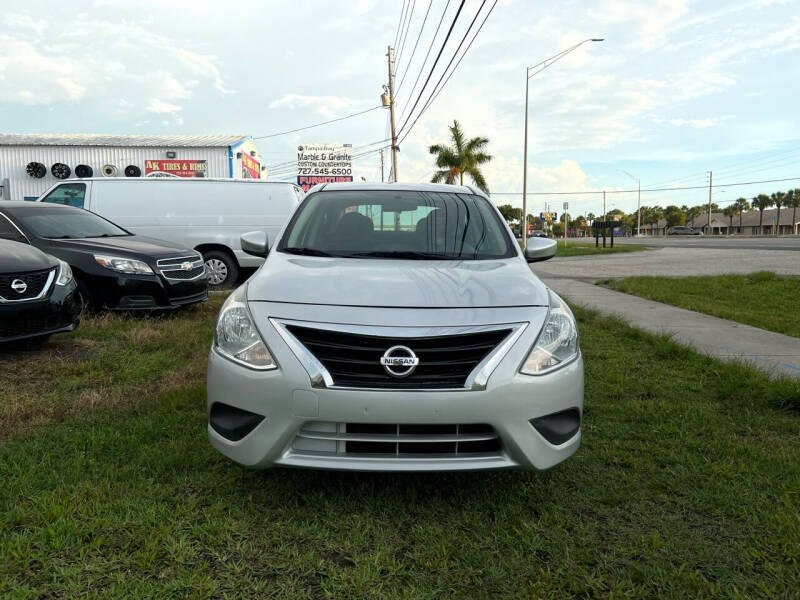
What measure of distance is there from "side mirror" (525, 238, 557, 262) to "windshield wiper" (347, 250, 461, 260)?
0.73 meters

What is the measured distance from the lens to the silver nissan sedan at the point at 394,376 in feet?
7.51

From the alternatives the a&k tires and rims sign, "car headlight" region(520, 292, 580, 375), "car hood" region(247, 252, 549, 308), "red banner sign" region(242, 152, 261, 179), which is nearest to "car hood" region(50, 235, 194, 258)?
"car hood" region(247, 252, 549, 308)

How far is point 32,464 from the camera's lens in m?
2.91

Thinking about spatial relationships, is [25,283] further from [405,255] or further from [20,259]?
[405,255]

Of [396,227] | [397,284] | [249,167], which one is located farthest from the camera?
[249,167]

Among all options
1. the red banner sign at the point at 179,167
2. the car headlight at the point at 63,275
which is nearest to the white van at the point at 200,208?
the car headlight at the point at 63,275

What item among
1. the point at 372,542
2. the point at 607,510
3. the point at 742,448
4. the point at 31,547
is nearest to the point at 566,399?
the point at 607,510

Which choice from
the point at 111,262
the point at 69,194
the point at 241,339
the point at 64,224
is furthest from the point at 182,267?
the point at 241,339

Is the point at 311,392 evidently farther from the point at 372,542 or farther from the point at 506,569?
the point at 506,569

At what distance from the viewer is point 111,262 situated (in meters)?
6.43

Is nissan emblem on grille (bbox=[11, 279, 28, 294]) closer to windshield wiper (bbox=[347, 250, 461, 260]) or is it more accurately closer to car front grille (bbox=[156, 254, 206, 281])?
car front grille (bbox=[156, 254, 206, 281])

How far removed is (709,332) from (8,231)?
7.91 metres

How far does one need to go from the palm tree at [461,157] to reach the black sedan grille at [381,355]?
34209 mm

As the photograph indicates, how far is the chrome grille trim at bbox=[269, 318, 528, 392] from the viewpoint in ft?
7.52
